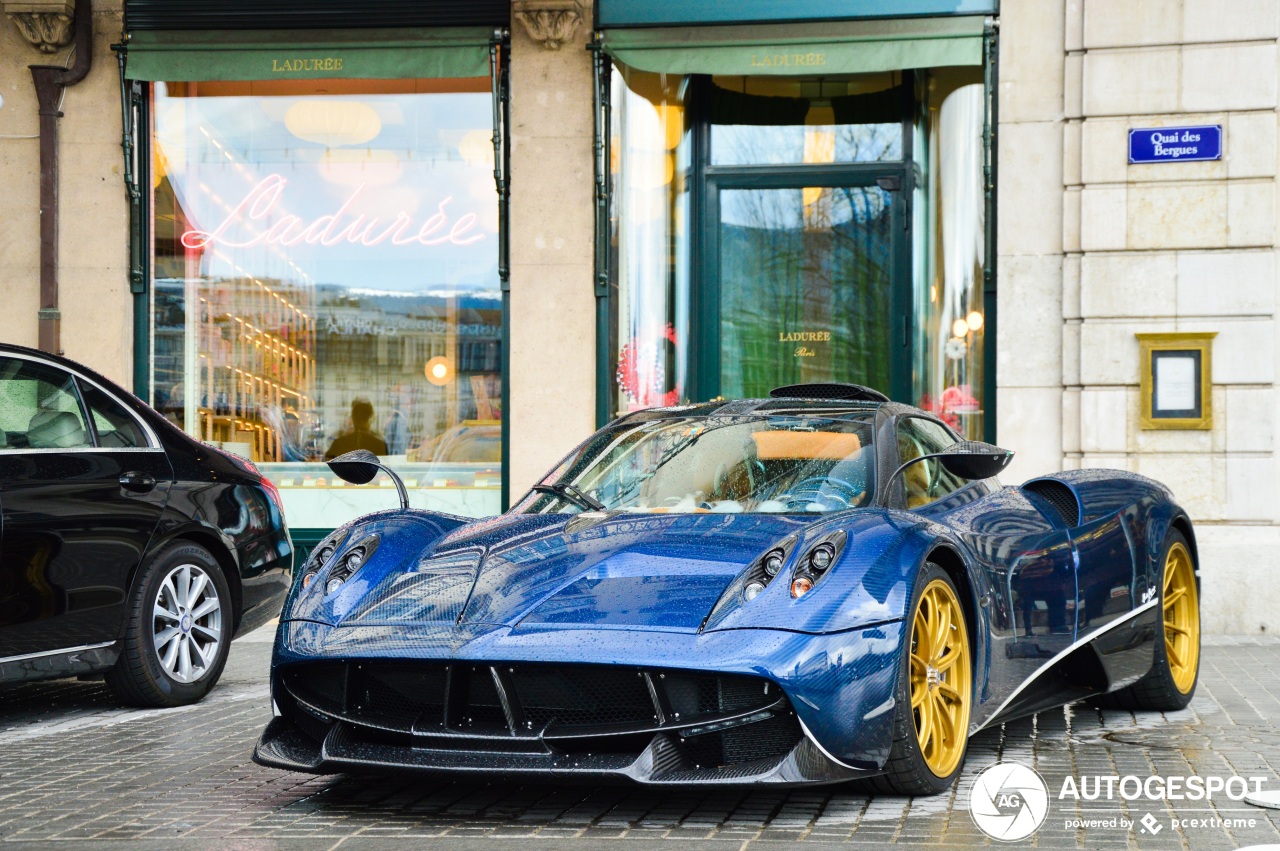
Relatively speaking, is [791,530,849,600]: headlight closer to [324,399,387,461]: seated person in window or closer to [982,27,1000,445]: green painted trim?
[982,27,1000,445]: green painted trim

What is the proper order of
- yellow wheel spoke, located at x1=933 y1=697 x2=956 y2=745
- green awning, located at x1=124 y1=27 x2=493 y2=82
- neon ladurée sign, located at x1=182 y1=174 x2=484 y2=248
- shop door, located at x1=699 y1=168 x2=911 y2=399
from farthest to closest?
neon ladurée sign, located at x1=182 y1=174 x2=484 y2=248 < shop door, located at x1=699 y1=168 x2=911 y2=399 < green awning, located at x1=124 y1=27 x2=493 y2=82 < yellow wheel spoke, located at x1=933 y1=697 x2=956 y2=745

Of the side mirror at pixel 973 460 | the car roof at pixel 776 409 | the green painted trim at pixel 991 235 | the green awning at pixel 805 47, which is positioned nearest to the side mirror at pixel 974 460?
the side mirror at pixel 973 460

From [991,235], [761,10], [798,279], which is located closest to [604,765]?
[991,235]

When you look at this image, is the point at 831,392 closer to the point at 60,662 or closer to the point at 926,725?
the point at 926,725

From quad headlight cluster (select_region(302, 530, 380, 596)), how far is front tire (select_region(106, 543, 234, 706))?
1847mm

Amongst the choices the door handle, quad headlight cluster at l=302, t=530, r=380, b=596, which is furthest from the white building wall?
quad headlight cluster at l=302, t=530, r=380, b=596

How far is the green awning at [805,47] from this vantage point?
11.0 meters

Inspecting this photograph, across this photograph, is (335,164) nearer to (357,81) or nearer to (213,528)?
(357,81)

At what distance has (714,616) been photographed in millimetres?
4207

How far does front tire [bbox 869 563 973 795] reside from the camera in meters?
4.37

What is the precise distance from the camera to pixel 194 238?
12180 mm

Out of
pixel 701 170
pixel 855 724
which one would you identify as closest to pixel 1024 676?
pixel 855 724

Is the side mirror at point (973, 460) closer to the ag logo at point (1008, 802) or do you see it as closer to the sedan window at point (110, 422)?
the ag logo at point (1008, 802)

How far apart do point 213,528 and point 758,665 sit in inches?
149
